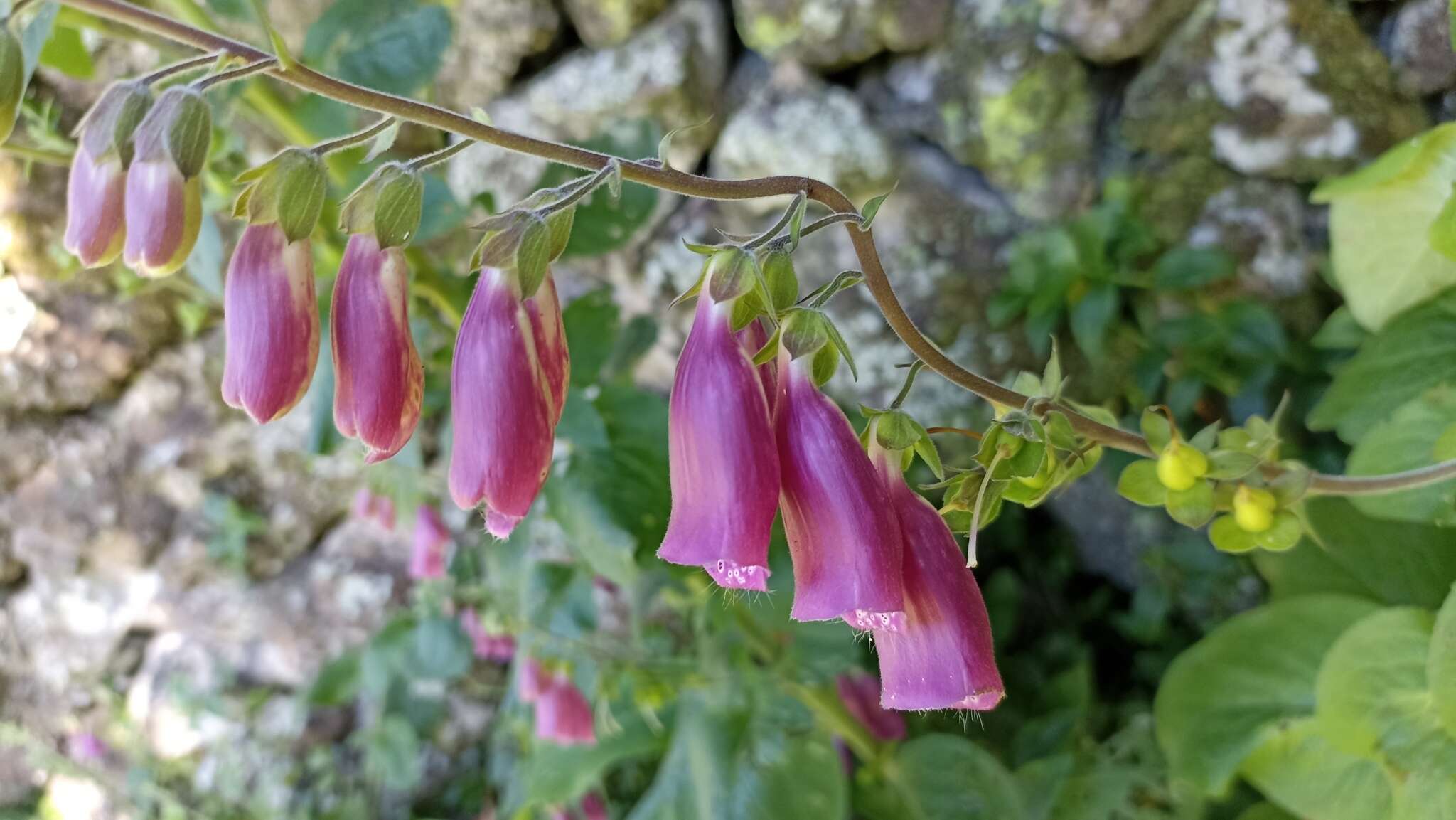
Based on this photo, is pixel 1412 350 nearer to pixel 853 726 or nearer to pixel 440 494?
pixel 853 726

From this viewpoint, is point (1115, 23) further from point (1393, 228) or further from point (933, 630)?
point (933, 630)

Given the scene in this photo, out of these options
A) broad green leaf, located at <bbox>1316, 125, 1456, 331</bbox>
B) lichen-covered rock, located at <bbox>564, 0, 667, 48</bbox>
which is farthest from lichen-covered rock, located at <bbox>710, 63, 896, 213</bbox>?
broad green leaf, located at <bbox>1316, 125, 1456, 331</bbox>

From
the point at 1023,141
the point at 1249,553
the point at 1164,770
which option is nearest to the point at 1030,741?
the point at 1164,770

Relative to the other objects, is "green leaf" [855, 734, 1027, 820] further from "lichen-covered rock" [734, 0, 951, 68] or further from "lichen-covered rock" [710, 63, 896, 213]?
A: "lichen-covered rock" [734, 0, 951, 68]

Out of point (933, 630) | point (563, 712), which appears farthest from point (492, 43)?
point (933, 630)

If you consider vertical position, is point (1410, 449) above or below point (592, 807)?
above

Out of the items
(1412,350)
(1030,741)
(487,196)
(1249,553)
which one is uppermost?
(487,196)
